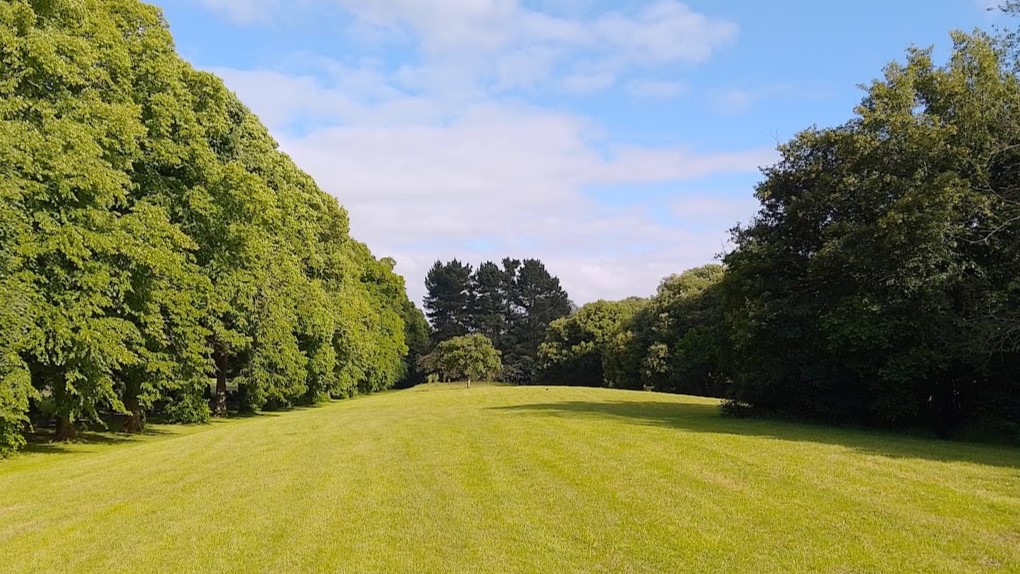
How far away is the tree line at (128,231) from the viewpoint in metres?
17.1

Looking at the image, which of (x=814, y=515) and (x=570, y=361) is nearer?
(x=814, y=515)

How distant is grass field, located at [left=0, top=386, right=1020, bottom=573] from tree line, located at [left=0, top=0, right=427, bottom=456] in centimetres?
357

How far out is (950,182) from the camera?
698 inches

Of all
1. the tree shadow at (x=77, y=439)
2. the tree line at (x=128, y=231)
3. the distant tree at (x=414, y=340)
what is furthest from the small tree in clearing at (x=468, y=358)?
the tree shadow at (x=77, y=439)

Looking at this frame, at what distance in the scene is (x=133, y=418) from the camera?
2589cm

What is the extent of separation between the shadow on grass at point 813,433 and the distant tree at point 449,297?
80063 millimetres

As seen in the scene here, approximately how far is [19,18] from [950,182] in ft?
83.9

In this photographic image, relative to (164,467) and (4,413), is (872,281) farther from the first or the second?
(4,413)

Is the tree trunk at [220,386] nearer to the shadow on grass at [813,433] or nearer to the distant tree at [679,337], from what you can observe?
the shadow on grass at [813,433]

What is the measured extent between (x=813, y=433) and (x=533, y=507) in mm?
11996

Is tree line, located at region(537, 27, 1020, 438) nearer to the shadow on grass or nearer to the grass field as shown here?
the shadow on grass

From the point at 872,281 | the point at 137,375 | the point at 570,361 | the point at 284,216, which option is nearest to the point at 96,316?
the point at 137,375

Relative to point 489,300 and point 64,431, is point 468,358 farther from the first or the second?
point 64,431

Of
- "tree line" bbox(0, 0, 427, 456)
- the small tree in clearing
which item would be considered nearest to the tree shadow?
"tree line" bbox(0, 0, 427, 456)
